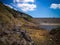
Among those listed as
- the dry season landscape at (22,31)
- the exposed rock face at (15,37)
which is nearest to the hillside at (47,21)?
the dry season landscape at (22,31)

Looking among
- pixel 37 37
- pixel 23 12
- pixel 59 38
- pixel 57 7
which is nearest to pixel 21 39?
pixel 37 37

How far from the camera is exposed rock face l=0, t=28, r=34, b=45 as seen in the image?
8.63 feet

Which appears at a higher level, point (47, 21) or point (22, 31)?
point (47, 21)

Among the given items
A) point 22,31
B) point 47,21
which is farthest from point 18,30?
point 47,21

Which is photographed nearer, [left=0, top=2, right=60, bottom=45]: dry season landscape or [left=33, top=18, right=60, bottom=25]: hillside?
[left=0, top=2, right=60, bottom=45]: dry season landscape

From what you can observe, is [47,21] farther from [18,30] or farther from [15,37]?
[15,37]

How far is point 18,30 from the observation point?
2730mm

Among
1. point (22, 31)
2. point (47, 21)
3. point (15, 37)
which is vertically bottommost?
point (15, 37)

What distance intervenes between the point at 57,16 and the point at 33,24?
487 millimetres

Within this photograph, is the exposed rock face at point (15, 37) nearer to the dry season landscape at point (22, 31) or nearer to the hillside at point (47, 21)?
the dry season landscape at point (22, 31)

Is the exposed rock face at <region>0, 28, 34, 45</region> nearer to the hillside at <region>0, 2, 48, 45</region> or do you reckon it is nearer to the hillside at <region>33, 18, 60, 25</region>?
the hillside at <region>0, 2, 48, 45</region>

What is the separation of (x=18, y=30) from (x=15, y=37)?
0.48ft

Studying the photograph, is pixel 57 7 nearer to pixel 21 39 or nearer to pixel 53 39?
pixel 53 39

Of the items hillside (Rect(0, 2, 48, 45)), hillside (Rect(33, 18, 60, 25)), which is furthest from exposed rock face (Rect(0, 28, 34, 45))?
hillside (Rect(33, 18, 60, 25))
